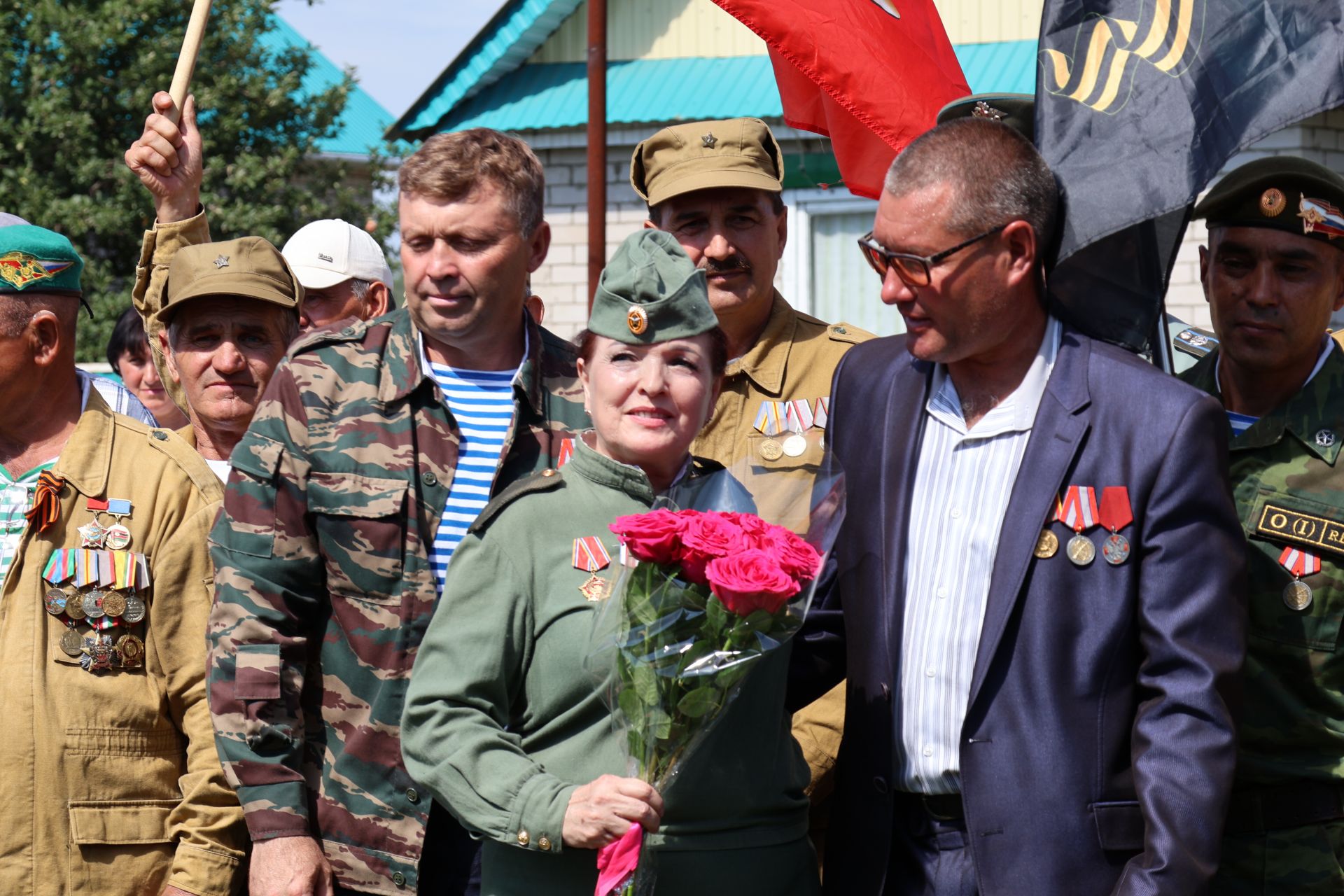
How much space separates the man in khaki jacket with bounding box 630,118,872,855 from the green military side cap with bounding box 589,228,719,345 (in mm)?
1109

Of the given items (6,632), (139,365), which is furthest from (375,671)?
(139,365)

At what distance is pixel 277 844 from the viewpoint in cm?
350

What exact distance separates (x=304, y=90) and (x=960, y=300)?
16459 mm

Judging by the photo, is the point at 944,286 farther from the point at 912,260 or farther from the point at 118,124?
the point at 118,124

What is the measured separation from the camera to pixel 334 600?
3.68m

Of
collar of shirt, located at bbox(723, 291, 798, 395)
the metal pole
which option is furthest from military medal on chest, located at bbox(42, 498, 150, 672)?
the metal pole

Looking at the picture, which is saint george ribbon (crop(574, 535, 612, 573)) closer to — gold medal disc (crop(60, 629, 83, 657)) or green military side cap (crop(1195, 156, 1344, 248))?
gold medal disc (crop(60, 629, 83, 657))

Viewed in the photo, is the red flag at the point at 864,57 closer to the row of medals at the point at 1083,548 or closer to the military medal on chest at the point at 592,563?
the row of medals at the point at 1083,548

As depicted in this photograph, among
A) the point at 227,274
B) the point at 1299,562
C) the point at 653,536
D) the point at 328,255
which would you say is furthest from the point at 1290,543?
the point at 328,255

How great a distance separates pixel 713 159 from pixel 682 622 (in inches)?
77.7

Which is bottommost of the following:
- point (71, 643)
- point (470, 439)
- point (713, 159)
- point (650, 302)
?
point (71, 643)

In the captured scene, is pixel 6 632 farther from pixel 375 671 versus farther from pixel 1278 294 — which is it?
pixel 1278 294

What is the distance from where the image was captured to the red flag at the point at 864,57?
4664 millimetres

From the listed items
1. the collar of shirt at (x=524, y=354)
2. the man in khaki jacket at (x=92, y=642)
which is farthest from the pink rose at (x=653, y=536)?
the man in khaki jacket at (x=92, y=642)
